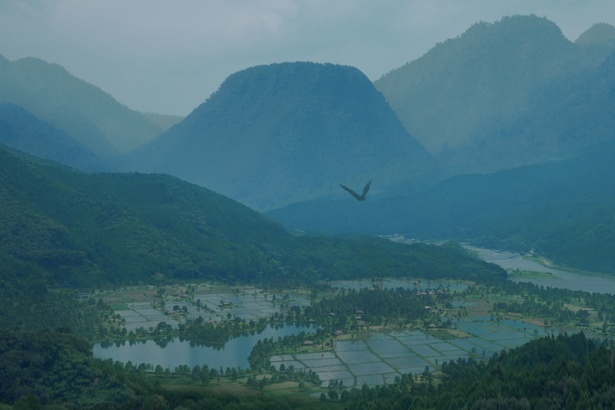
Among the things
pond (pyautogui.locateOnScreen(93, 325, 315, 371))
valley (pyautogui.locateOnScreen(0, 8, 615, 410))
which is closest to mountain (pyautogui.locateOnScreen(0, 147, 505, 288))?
valley (pyautogui.locateOnScreen(0, 8, 615, 410))

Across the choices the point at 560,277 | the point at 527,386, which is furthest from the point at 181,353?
the point at 560,277

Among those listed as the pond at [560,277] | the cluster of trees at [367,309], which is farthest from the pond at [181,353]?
the pond at [560,277]

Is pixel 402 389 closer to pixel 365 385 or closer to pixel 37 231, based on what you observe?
pixel 365 385

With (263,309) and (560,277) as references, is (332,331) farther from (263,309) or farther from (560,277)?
(560,277)

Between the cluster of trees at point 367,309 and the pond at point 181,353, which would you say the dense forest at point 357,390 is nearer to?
the pond at point 181,353

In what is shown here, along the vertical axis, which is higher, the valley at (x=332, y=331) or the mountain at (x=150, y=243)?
the mountain at (x=150, y=243)

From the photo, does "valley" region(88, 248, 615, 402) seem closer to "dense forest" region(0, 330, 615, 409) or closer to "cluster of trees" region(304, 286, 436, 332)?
"cluster of trees" region(304, 286, 436, 332)

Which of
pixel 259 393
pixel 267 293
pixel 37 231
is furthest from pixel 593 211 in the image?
pixel 259 393
